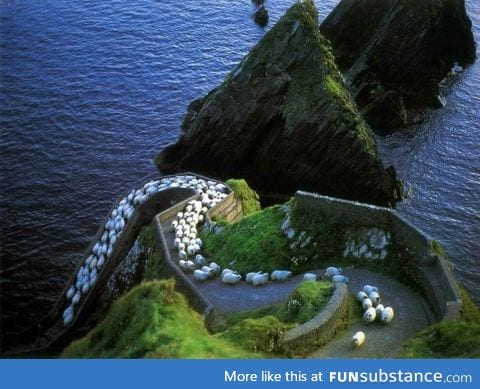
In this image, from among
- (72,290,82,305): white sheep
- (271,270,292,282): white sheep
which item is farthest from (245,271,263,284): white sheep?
(72,290,82,305): white sheep

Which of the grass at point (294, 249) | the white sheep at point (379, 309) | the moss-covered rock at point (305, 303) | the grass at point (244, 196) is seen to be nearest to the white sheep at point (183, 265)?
the grass at point (294, 249)

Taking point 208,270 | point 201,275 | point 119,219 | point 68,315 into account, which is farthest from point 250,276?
point 119,219

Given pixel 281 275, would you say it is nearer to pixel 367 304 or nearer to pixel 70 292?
pixel 367 304

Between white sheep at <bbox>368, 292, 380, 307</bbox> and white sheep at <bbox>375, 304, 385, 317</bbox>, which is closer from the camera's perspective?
white sheep at <bbox>375, 304, 385, 317</bbox>

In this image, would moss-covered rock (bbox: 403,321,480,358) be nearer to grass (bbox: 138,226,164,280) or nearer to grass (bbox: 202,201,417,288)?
grass (bbox: 202,201,417,288)

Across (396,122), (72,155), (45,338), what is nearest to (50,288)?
(45,338)

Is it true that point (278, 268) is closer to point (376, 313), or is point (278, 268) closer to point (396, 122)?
point (376, 313)
